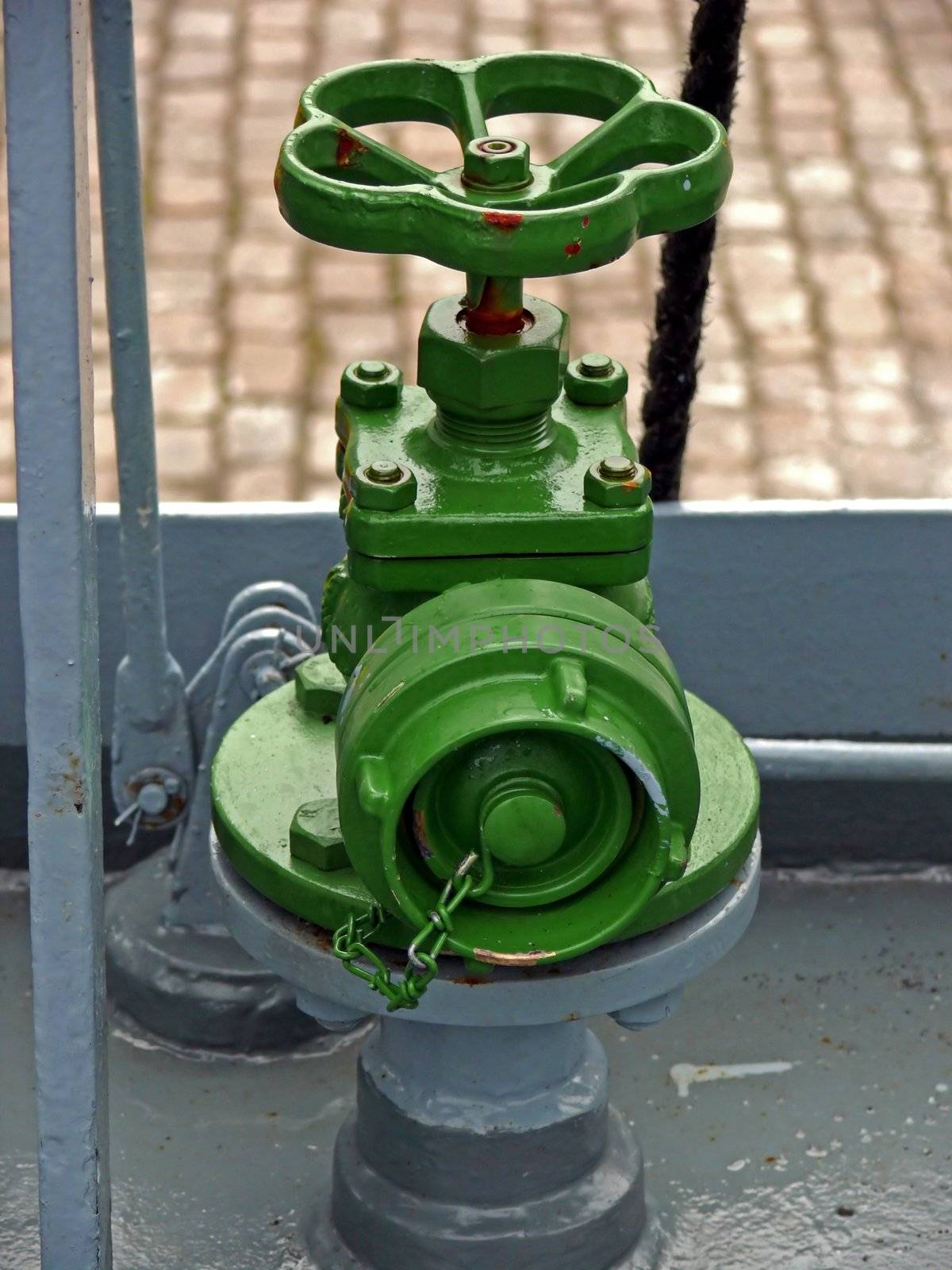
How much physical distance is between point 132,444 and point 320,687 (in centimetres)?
42

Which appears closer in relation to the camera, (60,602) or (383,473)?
(60,602)

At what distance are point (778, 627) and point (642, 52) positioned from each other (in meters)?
3.62

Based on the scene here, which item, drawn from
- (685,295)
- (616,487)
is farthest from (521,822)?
(685,295)

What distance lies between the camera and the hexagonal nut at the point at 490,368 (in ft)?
5.15

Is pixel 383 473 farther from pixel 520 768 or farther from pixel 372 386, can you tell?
pixel 520 768

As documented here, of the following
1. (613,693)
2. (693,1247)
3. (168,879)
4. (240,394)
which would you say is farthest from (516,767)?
(240,394)

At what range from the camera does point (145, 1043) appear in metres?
2.29

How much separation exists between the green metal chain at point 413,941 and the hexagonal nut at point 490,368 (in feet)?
1.25

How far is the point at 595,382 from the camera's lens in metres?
1.74

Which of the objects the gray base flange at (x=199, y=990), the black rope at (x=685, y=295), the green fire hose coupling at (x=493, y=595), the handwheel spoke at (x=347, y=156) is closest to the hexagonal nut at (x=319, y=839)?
the green fire hose coupling at (x=493, y=595)

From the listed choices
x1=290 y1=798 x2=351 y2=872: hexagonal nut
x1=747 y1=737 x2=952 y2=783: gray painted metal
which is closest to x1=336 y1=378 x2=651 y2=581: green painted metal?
x1=290 y1=798 x2=351 y2=872: hexagonal nut

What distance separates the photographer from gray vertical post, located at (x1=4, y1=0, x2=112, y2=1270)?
127 cm

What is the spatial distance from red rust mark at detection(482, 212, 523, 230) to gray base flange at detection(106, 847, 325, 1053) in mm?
1099

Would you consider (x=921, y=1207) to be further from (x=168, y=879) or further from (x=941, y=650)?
(x=168, y=879)
